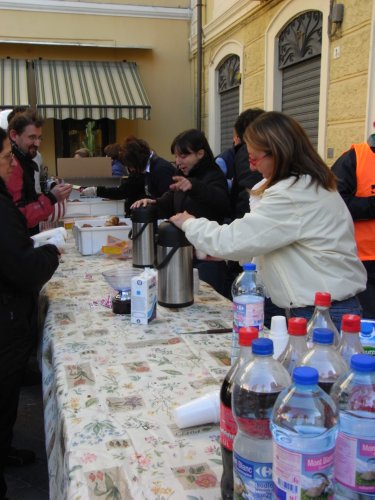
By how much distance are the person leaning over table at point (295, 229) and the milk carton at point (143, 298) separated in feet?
1.04

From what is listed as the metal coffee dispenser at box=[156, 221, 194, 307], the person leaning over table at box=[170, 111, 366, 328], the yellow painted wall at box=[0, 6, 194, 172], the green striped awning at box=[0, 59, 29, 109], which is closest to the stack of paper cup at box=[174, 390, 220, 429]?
the person leaning over table at box=[170, 111, 366, 328]

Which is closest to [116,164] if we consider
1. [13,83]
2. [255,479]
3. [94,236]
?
[13,83]

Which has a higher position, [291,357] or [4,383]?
[291,357]

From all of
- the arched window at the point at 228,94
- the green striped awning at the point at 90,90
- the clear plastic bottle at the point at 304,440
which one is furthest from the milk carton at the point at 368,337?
the green striped awning at the point at 90,90

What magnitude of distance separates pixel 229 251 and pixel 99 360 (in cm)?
60

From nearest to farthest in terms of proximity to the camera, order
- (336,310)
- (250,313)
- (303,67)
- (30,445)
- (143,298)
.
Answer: (250,313), (336,310), (143,298), (30,445), (303,67)

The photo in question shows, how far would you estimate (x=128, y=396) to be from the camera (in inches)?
55.4

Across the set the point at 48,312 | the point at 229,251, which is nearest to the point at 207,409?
the point at 229,251

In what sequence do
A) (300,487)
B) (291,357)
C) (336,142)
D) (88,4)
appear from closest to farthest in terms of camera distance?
(300,487)
(291,357)
(336,142)
(88,4)

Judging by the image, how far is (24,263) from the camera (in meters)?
1.82

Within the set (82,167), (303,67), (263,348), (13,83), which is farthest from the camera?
(13,83)

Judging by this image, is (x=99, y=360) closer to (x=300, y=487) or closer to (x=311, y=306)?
(x=311, y=306)

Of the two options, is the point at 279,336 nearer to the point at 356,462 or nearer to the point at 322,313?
the point at 322,313

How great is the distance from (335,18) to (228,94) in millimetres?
3767
